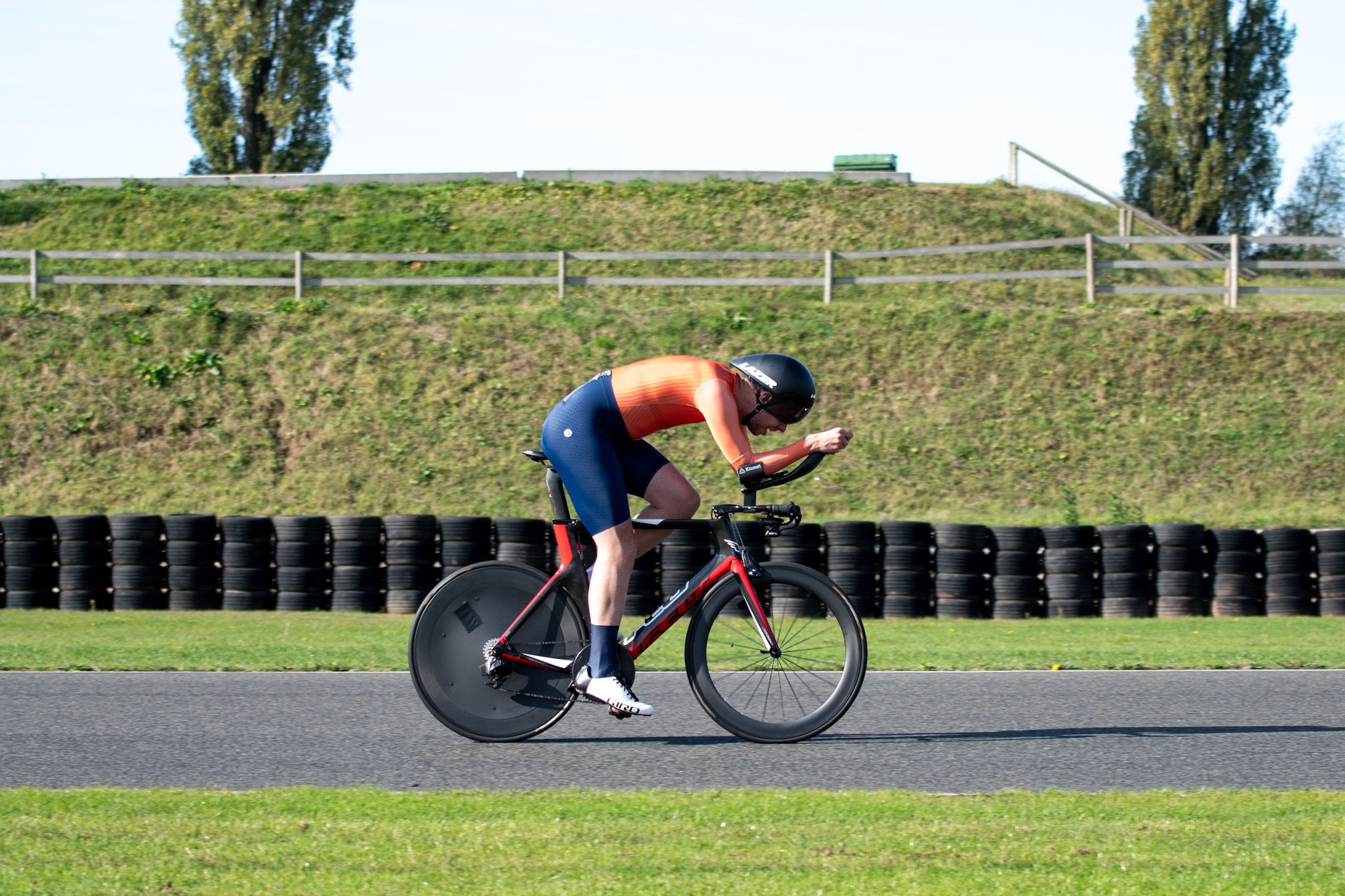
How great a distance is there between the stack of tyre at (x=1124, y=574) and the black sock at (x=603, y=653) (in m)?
8.29

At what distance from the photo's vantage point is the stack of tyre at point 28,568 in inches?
511

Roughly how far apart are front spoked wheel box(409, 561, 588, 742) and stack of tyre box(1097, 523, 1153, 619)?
327 inches

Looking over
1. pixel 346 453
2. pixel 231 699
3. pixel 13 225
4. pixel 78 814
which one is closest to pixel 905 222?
pixel 346 453

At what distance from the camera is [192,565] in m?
12.9

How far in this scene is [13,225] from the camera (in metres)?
28.7

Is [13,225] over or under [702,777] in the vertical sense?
over

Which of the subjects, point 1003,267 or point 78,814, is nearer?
point 78,814

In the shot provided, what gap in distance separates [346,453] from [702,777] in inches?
571

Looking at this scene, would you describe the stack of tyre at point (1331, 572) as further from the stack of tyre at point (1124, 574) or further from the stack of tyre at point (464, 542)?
the stack of tyre at point (464, 542)

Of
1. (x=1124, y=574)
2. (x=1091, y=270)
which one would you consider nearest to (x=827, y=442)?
(x=1124, y=574)

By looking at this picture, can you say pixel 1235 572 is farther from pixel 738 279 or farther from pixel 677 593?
pixel 738 279

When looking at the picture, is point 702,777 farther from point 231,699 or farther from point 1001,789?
point 231,699

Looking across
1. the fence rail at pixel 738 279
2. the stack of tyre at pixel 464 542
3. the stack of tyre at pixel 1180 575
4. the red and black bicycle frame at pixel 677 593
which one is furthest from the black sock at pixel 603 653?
the fence rail at pixel 738 279

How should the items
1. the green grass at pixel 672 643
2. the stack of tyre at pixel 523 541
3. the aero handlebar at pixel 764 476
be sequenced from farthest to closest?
the stack of tyre at pixel 523 541 < the green grass at pixel 672 643 < the aero handlebar at pixel 764 476
